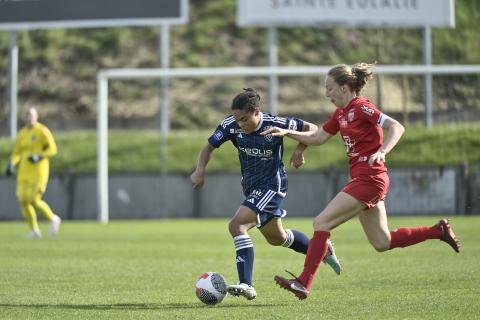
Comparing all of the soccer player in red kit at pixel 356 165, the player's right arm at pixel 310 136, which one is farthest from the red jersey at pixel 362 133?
the player's right arm at pixel 310 136

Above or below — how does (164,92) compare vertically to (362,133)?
above

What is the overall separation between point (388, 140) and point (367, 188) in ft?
1.31

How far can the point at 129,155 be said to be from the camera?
81.1 feet

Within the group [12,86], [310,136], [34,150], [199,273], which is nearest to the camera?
[310,136]

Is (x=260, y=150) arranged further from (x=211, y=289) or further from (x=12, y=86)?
(x=12, y=86)

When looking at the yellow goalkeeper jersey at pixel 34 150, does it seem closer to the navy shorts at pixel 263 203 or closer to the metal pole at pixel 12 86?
the metal pole at pixel 12 86

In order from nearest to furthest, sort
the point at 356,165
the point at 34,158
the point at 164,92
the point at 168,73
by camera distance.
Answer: the point at 356,165, the point at 34,158, the point at 168,73, the point at 164,92

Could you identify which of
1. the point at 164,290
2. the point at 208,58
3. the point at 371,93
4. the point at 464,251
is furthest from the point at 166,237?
the point at 208,58

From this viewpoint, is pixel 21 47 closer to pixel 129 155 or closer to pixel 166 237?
pixel 129 155

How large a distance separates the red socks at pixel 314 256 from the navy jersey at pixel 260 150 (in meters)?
0.80

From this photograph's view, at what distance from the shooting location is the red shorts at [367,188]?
24.6 feet

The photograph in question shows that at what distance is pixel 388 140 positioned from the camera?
7.37m

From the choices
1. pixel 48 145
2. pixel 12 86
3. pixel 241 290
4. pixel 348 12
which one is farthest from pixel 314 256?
pixel 12 86

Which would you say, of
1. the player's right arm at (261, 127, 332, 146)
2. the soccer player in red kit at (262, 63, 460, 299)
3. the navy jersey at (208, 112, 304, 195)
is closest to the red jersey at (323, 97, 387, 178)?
the soccer player in red kit at (262, 63, 460, 299)
